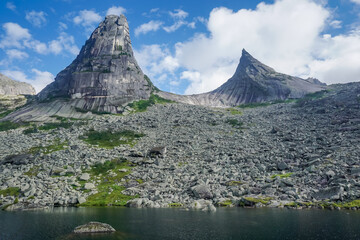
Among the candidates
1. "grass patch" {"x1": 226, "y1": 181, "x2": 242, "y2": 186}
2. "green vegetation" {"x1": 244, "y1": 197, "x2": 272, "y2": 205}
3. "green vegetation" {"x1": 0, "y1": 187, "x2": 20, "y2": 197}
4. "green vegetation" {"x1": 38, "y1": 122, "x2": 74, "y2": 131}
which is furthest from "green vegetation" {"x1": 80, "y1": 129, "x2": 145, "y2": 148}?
"green vegetation" {"x1": 244, "y1": 197, "x2": 272, "y2": 205}

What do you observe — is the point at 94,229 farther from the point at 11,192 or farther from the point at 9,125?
the point at 9,125

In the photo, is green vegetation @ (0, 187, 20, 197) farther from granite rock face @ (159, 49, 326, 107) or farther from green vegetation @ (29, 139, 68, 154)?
granite rock face @ (159, 49, 326, 107)

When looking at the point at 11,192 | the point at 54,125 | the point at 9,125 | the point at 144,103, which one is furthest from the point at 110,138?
the point at 9,125

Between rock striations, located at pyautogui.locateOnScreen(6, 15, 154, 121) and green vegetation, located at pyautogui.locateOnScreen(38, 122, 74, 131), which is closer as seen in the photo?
green vegetation, located at pyautogui.locateOnScreen(38, 122, 74, 131)

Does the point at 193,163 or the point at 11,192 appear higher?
the point at 193,163

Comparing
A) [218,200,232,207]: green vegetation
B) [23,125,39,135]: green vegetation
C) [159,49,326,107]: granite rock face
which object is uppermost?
[159,49,326,107]: granite rock face

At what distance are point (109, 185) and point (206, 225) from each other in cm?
3727

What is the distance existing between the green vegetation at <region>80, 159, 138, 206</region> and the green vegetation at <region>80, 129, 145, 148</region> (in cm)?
1461

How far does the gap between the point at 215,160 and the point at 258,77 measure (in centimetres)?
14467

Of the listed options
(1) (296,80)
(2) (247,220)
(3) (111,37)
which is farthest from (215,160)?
(1) (296,80)

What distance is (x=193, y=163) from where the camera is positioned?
236 feet

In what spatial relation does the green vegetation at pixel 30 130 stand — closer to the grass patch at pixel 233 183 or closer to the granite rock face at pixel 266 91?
the grass patch at pixel 233 183

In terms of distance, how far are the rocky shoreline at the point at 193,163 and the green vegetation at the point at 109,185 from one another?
249 millimetres

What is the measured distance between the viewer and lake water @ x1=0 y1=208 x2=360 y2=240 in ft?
93.6
